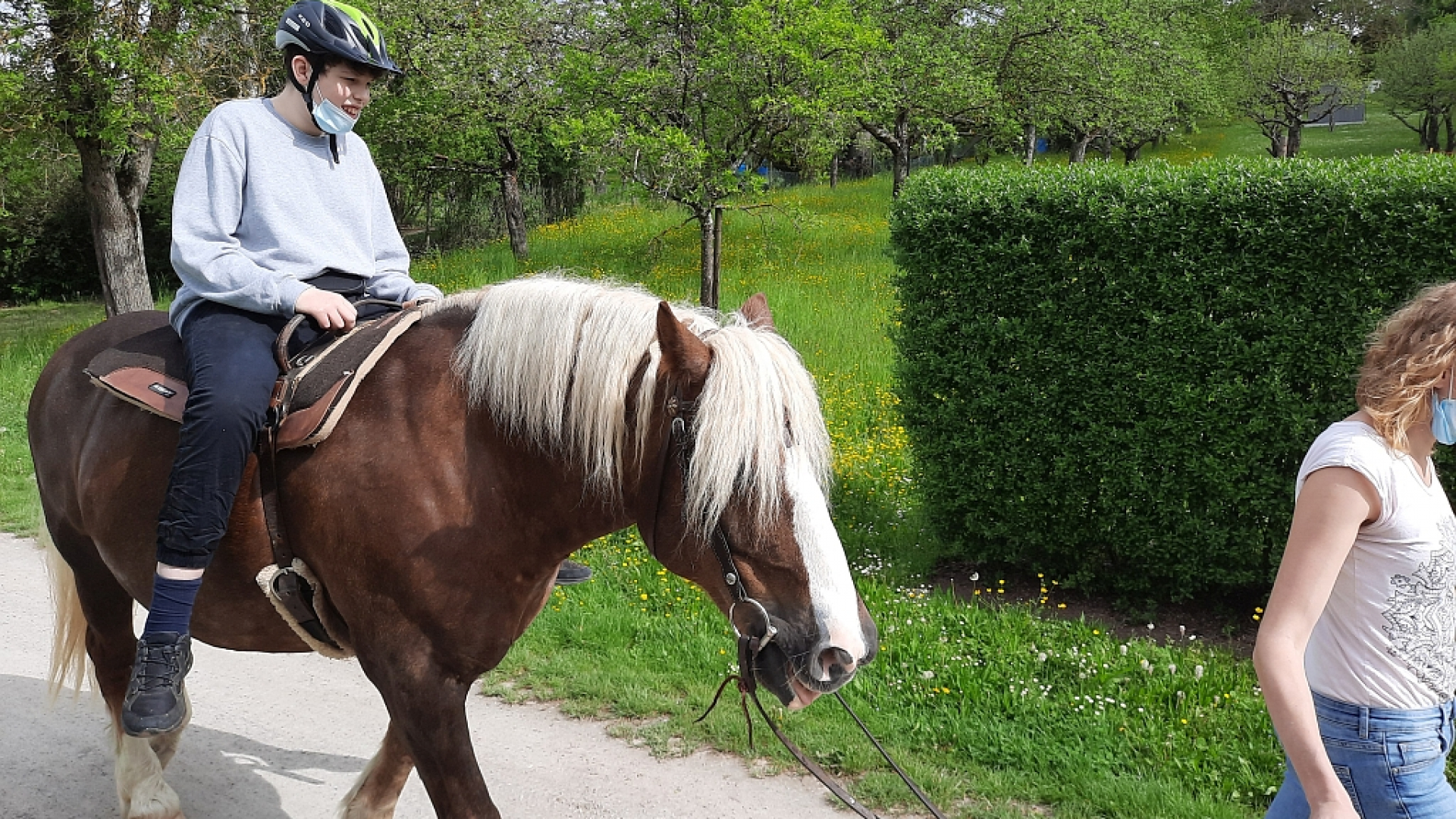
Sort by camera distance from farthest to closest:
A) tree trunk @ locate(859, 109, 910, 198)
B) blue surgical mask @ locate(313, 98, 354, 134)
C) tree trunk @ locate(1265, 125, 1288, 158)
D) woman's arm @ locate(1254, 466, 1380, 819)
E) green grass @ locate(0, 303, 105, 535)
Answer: tree trunk @ locate(1265, 125, 1288, 158) < tree trunk @ locate(859, 109, 910, 198) < green grass @ locate(0, 303, 105, 535) < blue surgical mask @ locate(313, 98, 354, 134) < woman's arm @ locate(1254, 466, 1380, 819)

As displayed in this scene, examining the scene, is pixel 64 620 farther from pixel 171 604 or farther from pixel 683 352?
pixel 683 352

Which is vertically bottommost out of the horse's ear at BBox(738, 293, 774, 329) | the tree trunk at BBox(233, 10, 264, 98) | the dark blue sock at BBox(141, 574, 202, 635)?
the dark blue sock at BBox(141, 574, 202, 635)

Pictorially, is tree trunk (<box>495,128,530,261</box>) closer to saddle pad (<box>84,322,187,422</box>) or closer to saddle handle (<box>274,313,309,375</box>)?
saddle pad (<box>84,322,187,422</box>)

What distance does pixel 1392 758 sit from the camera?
7.16ft

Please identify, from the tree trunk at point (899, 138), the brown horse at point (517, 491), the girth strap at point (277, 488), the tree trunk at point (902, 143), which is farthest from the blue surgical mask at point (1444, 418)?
the tree trunk at point (902, 143)

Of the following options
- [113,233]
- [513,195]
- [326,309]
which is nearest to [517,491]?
Result: [326,309]

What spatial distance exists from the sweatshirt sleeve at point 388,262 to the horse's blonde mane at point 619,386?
1.93ft

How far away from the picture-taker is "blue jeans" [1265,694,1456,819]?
7.07 ft

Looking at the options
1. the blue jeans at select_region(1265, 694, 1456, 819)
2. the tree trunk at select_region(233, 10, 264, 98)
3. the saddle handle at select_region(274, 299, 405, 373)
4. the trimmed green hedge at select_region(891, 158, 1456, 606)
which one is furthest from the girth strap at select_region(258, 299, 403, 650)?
the tree trunk at select_region(233, 10, 264, 98)

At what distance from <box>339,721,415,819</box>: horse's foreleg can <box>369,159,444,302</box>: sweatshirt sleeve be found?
1465 mm

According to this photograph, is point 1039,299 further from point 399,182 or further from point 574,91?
point 399,182

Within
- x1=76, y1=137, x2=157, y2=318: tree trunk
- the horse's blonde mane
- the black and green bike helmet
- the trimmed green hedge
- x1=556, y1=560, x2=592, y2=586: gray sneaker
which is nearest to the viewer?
the horse's blonde mane

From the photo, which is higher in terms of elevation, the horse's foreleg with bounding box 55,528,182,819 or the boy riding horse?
the boy riding horse

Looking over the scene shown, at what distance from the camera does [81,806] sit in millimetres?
4016
